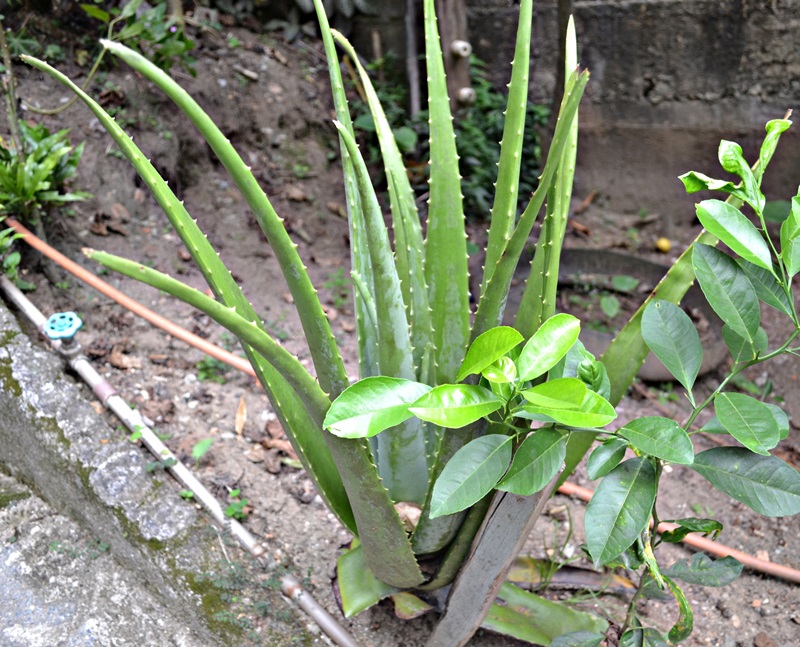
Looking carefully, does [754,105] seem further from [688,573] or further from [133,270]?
[133,270]

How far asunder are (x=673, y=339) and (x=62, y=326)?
4.35 ft

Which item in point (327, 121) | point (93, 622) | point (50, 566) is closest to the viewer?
point (93, 622)

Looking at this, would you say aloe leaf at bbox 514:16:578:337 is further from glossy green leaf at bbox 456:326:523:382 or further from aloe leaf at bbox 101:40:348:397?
aloe leaf at bbox 101:40:348:397

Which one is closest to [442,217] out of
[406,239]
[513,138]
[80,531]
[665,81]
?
[406,239]

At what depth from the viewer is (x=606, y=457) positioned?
0.85 m

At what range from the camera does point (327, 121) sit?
9.94ft

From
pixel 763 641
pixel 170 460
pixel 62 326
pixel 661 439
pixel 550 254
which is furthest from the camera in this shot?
pixel 62 326

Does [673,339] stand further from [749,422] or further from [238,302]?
[238,302]

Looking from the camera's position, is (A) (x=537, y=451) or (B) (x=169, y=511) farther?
(B) (x=169, y=511)

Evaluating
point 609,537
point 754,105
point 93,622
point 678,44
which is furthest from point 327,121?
Result: point 609,537

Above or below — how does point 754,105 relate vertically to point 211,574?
above

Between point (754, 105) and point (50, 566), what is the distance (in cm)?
289

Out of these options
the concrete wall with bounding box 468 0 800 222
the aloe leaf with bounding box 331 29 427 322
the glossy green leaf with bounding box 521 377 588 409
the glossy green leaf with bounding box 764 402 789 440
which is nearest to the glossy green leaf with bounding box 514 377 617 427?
the glossy green leaf with bounding box 521 377 588 409

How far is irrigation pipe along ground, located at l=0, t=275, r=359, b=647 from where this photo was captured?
1.24 meters
